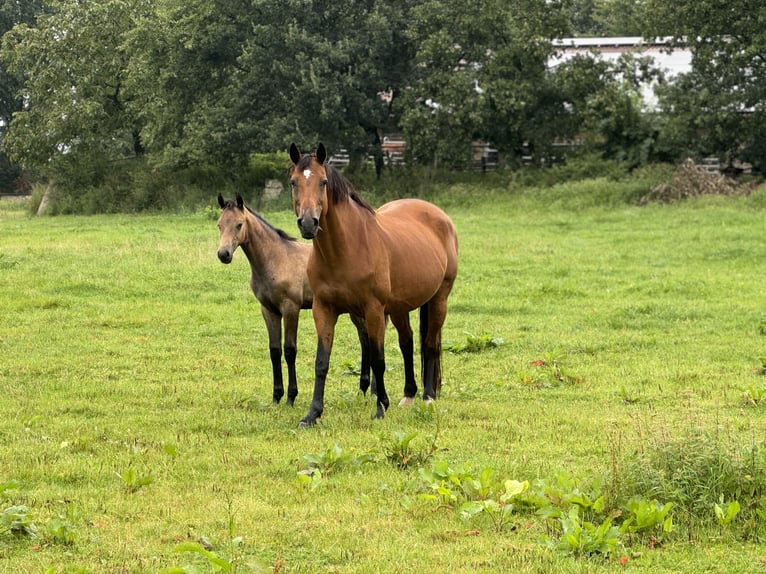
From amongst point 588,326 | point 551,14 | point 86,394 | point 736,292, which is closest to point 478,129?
point 551,14

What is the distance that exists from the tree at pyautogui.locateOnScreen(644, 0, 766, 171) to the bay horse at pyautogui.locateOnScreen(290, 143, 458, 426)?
82.8 ft

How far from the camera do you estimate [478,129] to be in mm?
36719

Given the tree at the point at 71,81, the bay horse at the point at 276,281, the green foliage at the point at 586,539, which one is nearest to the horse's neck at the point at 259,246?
the bay horse at the point at 276,281

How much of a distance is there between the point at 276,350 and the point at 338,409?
107cm

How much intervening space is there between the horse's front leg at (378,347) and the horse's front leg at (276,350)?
1.22 metres

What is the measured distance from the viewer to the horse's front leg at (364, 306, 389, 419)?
28.9ft

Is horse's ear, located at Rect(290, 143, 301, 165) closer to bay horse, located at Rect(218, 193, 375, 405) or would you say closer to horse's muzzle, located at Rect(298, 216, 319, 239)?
→ horse's muzzle, located at Rect(298, 216, 319, 239)

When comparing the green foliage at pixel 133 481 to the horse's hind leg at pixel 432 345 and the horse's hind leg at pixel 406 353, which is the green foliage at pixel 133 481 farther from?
the horse's hind leg at pixel 432 345

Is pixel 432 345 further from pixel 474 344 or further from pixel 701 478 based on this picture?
pixel 701 478

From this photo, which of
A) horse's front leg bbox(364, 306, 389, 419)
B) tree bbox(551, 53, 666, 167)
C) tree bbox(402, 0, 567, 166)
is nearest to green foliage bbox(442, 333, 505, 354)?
horse's front leg bbox(364, 306, 389, 419)

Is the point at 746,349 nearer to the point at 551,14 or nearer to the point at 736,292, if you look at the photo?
the point at 736,292

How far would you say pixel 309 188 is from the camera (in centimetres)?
826

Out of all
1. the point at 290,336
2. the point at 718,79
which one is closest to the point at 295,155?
the point at 290,336

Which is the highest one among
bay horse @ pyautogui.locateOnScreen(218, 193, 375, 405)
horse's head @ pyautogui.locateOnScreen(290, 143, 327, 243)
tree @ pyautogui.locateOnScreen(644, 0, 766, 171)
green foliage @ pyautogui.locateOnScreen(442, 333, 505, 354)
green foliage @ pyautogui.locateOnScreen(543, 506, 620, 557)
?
tree @ pyautogui.locateOnScreen(644, 0, 766, 171)
